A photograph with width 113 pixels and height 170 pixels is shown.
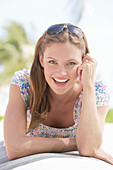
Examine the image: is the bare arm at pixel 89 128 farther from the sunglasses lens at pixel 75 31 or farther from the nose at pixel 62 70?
the sunglasses lens at pixel 75 31

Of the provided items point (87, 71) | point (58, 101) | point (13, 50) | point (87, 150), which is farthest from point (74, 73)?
point (13, 50)

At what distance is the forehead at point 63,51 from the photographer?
2.22 metres

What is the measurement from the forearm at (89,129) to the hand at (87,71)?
130mm

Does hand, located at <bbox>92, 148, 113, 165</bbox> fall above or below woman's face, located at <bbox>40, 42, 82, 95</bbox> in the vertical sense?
below

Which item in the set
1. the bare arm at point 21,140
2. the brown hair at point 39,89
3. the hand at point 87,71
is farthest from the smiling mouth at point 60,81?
the bare arm at point 21,140

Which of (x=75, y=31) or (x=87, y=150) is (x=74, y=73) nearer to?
(x=75, y=31)

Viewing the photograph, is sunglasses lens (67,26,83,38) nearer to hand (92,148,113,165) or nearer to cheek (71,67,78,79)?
cheek (71,67,78,79)

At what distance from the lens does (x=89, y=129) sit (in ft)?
7.32

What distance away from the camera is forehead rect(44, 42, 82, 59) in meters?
2.22

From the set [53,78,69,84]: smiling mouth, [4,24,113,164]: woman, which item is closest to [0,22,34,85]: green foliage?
[4,24,113,164]: woman

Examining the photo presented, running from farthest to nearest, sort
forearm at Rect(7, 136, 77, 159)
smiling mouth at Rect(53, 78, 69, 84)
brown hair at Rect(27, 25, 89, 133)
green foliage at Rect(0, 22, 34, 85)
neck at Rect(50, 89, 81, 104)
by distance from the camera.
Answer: green foliage at Rect(0, 22, 34, 85)
neck at Rect(50, 89, 81, 104)
brown hair at Rect(27, 25, 89, 133)
smiling mouth at Rect(53, 78, 69, 84)
forearm at Rect(7, 136, 77, 159)

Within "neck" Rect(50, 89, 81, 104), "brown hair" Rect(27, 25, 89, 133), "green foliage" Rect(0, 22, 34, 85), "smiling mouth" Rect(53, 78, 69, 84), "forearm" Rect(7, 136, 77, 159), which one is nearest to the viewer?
"forearm" Rect(7, 136, 77, 159)

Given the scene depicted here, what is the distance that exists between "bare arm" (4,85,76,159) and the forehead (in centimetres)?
51

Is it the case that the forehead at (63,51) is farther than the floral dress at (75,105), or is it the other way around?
the floral dress at (75,105)
